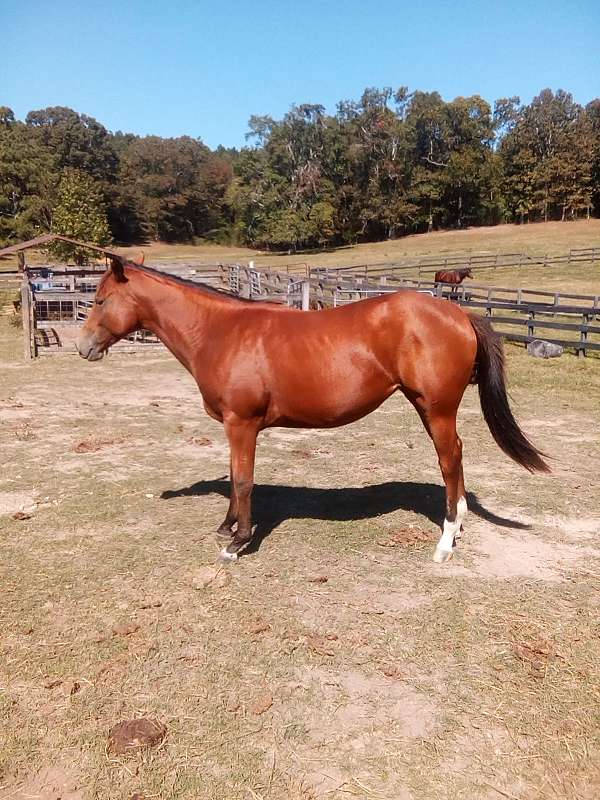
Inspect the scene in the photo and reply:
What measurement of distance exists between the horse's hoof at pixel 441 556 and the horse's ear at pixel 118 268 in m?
3.07

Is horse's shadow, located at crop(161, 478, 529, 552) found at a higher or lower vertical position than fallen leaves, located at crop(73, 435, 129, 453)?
lower

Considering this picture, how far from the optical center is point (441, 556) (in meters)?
4.21

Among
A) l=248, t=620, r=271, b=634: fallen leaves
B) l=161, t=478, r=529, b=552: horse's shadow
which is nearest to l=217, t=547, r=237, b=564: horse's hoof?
l=161, t=478, r=529, b=552: horse's shadow

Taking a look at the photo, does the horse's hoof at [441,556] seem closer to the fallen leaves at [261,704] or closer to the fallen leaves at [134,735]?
the fallen leaves at [261,704]

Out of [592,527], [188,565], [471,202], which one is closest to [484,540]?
[592,527]

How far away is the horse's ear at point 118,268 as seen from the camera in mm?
4242

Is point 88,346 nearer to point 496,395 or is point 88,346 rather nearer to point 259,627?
point 259,627

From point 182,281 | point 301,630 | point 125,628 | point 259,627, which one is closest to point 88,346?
point 182,281

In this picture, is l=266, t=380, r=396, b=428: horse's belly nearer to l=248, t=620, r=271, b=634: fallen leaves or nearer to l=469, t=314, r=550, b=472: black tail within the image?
l=469, t=314, r=550, b=472: black tail

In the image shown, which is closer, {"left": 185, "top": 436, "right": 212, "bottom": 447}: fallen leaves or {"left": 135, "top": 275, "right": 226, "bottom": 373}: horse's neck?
{"left": 135, "top": 275, "right": 226, "bottom": 373}: horse's neck

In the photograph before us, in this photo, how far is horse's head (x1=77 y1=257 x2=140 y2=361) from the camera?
438 cm

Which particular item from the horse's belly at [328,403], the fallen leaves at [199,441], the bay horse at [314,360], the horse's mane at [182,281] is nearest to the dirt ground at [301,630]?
the fallen leaves at [199,441]

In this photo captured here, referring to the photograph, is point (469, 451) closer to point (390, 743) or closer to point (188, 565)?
point (188, 565)

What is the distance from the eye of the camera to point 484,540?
455 centimetres
